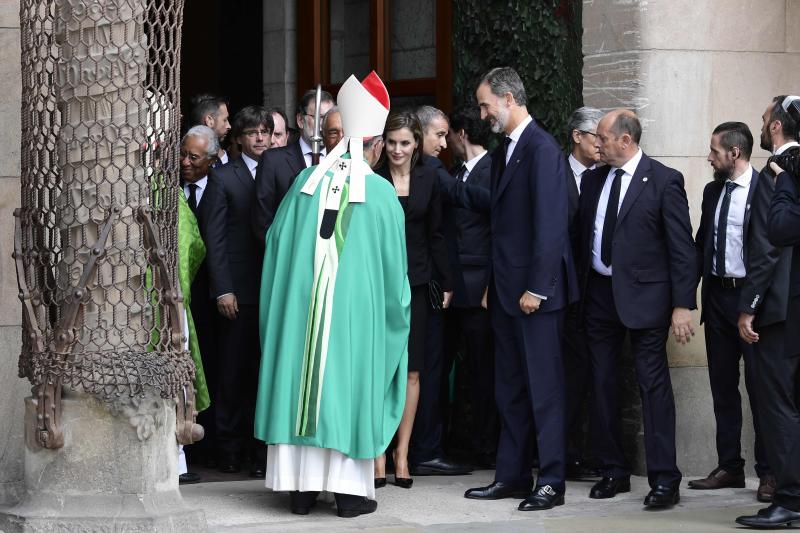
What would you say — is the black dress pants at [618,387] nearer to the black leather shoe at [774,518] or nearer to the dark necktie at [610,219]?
the dark necktie at [610,219]

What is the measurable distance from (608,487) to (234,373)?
217 centimetres

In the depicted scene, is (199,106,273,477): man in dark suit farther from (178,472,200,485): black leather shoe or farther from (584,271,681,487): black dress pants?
(584,271,681,487): black dress pants

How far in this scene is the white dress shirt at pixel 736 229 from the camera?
8117mm

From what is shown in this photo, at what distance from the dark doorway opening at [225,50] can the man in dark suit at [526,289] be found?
5.73 metres

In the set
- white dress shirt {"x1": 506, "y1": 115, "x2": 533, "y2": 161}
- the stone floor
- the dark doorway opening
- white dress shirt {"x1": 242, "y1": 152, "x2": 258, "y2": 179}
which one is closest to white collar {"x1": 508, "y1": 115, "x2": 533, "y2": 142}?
white dress shirt {"x1": 506, "y1": 115, "x2": 533, "y2": 161}

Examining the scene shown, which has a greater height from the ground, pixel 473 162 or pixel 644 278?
pixel 473 162

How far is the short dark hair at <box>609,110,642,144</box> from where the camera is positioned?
796 centimetres

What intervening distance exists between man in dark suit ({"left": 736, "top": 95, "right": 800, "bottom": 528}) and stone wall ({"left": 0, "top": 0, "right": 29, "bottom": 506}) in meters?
3.36

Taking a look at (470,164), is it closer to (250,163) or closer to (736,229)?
(250,163)

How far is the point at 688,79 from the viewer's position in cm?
881

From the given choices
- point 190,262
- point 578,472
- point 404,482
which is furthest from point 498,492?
point 190,262

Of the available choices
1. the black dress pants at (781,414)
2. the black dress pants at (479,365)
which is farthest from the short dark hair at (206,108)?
the black dress pants at (781,414)

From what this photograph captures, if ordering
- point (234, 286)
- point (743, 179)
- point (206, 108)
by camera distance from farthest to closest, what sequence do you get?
point (206, 108)
point (234, 286)
point (743, 179)

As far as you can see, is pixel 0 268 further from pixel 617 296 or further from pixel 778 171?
pixel 778 171
